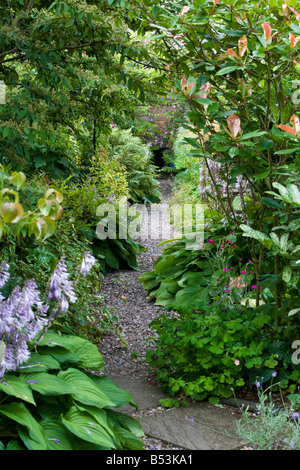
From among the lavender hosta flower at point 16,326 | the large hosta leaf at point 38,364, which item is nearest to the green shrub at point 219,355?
the large hosta leaf at point 38,364

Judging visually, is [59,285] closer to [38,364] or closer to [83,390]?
[38,364]

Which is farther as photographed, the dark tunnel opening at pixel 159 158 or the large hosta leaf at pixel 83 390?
the dark tunnel opening at pixel 159 158

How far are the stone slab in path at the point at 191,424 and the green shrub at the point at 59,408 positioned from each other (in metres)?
0.17

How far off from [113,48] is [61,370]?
6.08 ft

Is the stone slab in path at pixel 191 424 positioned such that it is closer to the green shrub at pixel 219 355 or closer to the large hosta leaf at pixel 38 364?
the green shrub at pixel 219 355

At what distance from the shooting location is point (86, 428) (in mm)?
2129

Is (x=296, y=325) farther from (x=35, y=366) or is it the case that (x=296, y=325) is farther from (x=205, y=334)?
(x=35, y=366)

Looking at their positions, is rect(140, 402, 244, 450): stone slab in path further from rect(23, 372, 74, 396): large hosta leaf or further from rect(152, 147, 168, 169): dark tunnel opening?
rect(152, 147, 168, 169): dark tunnel opening

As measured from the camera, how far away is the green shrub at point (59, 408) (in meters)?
2.07

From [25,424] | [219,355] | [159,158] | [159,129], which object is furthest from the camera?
[159,129]

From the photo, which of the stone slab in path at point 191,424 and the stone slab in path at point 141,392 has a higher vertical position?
the stone slab in path at point 141,392

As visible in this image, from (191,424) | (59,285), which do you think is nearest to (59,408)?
(59,285)

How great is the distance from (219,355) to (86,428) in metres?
1.09

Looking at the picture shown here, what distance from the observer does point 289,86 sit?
138 inches
